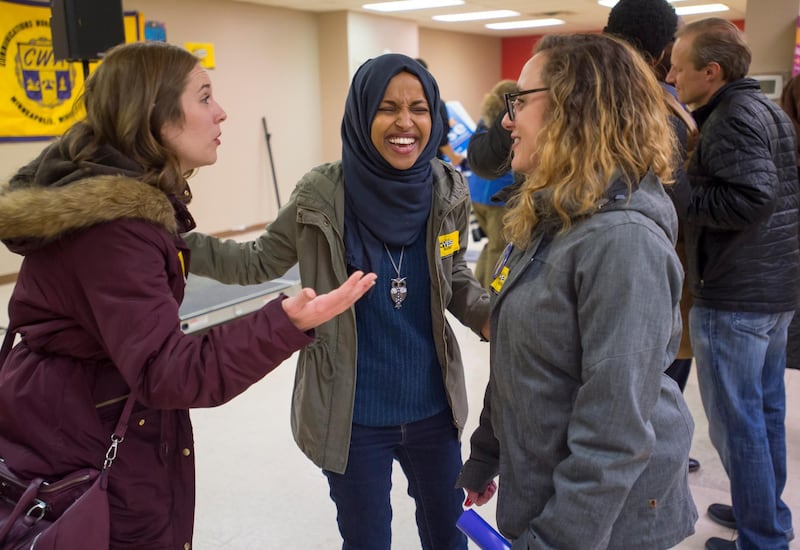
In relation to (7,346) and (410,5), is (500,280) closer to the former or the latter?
(7,346)

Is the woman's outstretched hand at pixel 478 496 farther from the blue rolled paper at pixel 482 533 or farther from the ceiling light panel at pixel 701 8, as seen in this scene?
the ceiling light panel at pixel 701 8

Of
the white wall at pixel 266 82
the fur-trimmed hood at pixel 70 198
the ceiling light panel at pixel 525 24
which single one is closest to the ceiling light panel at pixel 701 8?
the ceiling light panel at pixel 525 24

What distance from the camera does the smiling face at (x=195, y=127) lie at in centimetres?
135

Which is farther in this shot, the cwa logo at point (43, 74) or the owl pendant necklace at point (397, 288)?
the cwa logo at point (43, 74)

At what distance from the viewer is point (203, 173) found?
→ 333 inches

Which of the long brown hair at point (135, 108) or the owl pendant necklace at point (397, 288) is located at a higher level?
the long brown hair at point (135, 108)

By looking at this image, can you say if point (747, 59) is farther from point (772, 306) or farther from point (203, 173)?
point (203, 173)

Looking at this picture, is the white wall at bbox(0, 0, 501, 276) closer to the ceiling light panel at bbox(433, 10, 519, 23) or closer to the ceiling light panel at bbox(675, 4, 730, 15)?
the ceiling light panel at bbox(433, 10, 519, 23)

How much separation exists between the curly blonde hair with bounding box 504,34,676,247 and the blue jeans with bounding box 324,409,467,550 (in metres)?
0.77

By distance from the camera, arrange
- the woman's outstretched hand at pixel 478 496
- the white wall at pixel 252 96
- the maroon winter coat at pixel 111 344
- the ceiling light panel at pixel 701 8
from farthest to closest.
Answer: the ceiling light panel at pixel 701 8 → the white wall at pixel 252 96 → the woman's outstretched hand at pixel 478 496 → the maroon winter coat at pixel 111 344

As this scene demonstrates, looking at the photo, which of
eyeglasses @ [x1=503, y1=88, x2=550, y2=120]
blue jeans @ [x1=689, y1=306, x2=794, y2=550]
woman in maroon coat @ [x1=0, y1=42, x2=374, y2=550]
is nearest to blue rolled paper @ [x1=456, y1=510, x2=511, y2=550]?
woman in maroon coat @ [x1=0, y1=42, x2=374, y2=550]

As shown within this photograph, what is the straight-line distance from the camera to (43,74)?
6781 mm

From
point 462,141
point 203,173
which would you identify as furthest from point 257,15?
point 462,141

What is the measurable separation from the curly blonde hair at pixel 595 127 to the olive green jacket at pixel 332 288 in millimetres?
570
